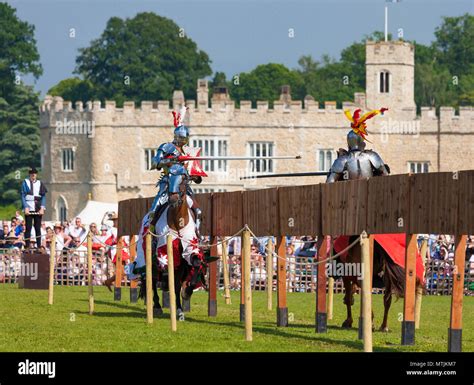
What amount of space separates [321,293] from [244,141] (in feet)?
250

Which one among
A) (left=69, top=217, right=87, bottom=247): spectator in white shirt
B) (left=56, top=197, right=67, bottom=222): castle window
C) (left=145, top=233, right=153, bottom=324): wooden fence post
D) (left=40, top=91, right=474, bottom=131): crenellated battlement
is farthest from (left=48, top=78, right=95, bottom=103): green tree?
(left=145, top=233, right=153, bottom=324): wooden fence post

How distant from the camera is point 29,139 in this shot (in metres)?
111

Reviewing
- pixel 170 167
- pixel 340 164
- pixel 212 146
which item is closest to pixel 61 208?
pixel 212 146

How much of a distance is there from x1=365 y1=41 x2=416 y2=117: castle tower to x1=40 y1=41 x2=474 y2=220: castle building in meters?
1.63

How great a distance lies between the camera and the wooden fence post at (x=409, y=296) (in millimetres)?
18391

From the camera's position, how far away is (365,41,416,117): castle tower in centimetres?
10056

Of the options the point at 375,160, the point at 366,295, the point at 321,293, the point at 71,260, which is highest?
the point at 375,160

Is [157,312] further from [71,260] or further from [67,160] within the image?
[67,160]

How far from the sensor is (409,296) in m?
18.5

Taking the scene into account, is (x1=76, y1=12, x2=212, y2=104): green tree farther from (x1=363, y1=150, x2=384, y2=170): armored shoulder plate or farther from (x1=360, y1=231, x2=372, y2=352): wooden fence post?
(x1=360, y1=231, x2=372, y2=352): wooden fence post

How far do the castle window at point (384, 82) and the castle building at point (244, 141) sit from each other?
2337 millimetres

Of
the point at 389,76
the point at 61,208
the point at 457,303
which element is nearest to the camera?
the point at 457,303
